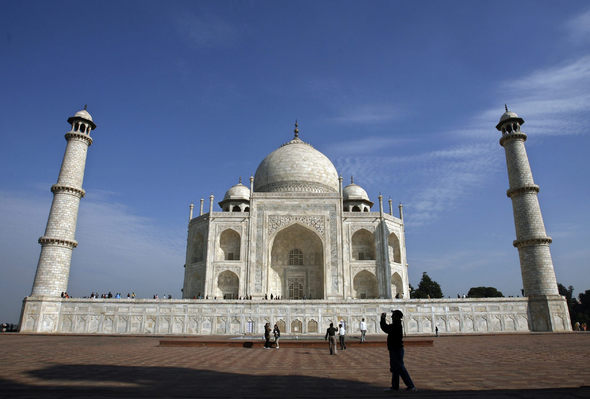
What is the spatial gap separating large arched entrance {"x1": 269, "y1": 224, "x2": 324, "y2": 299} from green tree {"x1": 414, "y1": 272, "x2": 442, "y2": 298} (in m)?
19.5

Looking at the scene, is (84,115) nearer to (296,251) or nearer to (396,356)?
(296,251)

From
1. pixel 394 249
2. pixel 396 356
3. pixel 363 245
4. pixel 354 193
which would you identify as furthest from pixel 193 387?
pixel 354 193

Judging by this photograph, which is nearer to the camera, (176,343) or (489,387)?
(489,387)

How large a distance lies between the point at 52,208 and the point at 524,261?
2444cm

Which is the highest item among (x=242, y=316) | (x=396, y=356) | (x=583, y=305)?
(x=583, y=305)

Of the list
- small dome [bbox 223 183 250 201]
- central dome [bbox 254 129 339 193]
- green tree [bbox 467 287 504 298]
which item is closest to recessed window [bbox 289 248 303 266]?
central dome [bbox 254 129 339 193]

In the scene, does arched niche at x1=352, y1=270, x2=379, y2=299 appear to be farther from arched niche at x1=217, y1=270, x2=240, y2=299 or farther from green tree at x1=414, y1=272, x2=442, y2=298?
green tree at x1=414, y1=272, x2=442, y2=298

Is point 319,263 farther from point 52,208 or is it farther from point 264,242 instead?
point 52,208

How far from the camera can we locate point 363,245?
26.5 meters

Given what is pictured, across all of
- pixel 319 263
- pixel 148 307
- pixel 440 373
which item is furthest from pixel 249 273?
pixel 440 373

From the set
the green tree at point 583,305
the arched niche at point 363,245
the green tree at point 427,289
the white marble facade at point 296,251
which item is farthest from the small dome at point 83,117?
the green tree at point 583,305

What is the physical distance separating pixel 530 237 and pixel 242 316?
15.1 meters

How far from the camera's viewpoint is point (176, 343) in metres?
11.9

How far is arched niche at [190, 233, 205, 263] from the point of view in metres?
26.5
